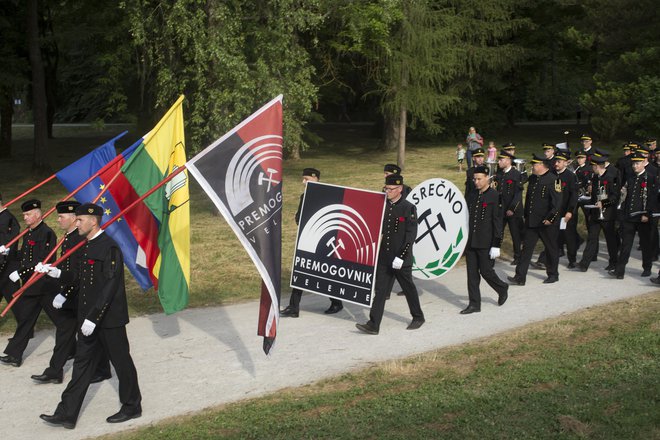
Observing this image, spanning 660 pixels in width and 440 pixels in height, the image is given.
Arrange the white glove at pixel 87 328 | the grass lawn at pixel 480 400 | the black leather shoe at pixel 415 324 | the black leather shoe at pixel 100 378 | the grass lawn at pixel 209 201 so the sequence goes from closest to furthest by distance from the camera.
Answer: the grass lawn at pixel 480 400, the white glove at pixel 87 328, the black leather shoe at pixel 100 378, the black leather shoe at pixel 415 324, the grass lawn at pixel 209 201

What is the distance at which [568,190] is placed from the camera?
12992 millimetres

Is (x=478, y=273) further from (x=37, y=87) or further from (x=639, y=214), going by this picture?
(x=37, y=87)

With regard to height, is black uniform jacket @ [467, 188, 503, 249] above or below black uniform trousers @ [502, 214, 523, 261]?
above

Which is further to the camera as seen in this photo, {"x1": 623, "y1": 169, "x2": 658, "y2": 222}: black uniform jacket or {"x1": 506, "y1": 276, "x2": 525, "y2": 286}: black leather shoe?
{"x1": 623, "y1": 169, "x2": 658, "y2": 222}: black uniform jacket

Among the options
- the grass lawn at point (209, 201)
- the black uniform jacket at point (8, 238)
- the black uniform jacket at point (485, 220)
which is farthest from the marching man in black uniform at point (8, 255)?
the black uniform jacket at point (485, 220)

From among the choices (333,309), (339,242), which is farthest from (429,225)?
(333,309)

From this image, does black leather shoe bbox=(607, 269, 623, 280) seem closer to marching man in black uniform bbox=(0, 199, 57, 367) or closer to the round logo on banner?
the round logo on banner

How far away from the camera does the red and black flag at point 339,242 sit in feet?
32.8

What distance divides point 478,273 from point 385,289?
1.58 meters

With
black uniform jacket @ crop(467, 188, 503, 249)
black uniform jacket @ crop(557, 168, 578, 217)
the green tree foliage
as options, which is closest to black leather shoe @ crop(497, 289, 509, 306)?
black uniform jacket @ crop(467, 188, 503, 249)

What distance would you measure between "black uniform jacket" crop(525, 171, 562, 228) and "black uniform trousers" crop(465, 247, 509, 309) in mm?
1816

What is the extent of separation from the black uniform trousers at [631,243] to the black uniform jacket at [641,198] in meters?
0.14

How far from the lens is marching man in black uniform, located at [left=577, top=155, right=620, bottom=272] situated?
13.5m

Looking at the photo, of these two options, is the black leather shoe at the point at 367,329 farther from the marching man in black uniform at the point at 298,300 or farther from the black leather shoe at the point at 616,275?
the black leather shoe at the point at 616,275
